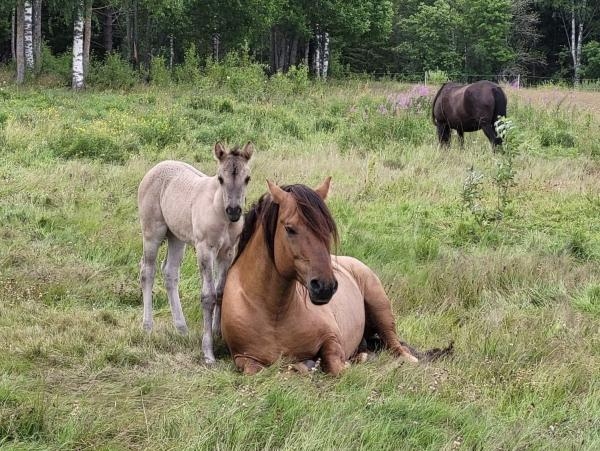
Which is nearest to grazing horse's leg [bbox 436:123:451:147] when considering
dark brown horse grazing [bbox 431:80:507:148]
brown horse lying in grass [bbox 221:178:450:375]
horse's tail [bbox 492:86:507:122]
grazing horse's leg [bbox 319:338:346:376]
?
dark brown horse grazing [bbox 431:80:507:148]

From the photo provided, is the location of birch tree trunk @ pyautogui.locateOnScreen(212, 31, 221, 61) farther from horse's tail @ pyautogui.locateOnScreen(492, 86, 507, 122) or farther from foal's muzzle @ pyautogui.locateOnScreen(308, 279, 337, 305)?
foal's muzzle @ pyautogui.locateOnScreen(308, 279, 337, 305)

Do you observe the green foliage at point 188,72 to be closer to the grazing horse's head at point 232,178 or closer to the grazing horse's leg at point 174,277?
the grazing horse's leg at point 174,277

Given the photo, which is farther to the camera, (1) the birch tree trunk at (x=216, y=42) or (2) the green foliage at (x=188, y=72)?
(1) the birch tree trunk at (x=216, y=42)

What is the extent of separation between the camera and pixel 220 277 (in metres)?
4.83

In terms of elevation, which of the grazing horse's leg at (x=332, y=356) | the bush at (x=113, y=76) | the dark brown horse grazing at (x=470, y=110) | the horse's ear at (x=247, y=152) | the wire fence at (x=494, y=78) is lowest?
the grazing horse's leg at (x=332, y=356)

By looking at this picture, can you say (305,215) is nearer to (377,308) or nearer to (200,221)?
(200,221)

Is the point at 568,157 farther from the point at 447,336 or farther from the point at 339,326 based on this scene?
the point at 339,326

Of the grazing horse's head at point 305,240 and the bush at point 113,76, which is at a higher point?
the bush at point 113,76

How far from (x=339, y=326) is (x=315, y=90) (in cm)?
1952

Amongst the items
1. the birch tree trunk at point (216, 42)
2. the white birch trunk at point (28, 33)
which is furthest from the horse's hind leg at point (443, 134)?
the birch tree trunk at point (216, 42)

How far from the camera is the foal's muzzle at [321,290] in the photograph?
12.0ft

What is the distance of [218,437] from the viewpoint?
10.4 feet

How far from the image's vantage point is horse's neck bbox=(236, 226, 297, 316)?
13.8ft

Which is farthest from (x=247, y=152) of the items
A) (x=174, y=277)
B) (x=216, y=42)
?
(x=216, y=42)
